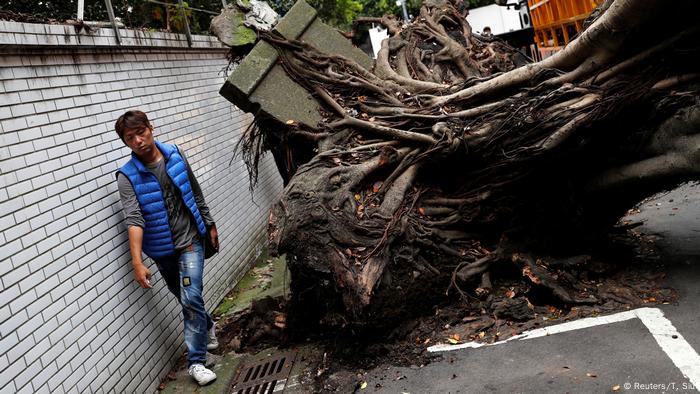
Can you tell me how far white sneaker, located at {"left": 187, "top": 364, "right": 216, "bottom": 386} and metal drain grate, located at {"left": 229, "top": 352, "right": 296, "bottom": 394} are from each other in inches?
7.5

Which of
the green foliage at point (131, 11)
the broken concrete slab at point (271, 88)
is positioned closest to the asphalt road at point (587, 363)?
the broken concrete slab at point (271, 88)

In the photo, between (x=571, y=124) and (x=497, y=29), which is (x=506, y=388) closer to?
(x=571, y=124)

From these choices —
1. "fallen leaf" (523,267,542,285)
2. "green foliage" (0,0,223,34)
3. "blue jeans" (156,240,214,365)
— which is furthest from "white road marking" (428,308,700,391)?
"green foliage" (0,0,223,34)

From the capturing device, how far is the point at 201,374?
16.4ft

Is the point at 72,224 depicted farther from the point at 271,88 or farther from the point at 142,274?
the point at 271,88

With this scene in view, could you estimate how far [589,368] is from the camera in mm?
3869

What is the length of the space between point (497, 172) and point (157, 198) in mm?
2829

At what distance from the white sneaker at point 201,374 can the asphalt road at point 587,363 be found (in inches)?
53.6

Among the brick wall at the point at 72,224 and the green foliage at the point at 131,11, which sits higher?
the green foliage at the point at 131,11

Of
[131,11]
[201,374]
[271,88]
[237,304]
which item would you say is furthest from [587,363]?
[131,11]

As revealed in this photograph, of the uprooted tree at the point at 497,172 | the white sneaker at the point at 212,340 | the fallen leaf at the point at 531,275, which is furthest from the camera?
the white sneaker at the point at 212,340

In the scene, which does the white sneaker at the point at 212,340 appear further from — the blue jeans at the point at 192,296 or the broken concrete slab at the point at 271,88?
the broken concrete slab at the point at 271,88

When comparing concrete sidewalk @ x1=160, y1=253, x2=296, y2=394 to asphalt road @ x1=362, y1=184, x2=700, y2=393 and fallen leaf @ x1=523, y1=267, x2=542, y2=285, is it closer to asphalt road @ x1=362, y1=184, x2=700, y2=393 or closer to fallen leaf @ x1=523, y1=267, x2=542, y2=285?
asphalt road @ x1=362, y1=184, x2=700, y2=393

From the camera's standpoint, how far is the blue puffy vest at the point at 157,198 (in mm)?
4883
